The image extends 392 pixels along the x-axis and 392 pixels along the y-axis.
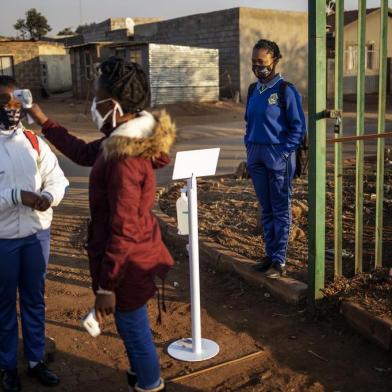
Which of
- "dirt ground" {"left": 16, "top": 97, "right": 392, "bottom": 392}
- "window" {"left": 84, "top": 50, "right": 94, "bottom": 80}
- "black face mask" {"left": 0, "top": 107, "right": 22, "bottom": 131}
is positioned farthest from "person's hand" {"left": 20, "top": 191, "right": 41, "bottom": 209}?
"window" {"left": 84, "top": 50, "right": 94, "bottom": 80}

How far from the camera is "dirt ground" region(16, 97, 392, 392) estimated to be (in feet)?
→ 10.6

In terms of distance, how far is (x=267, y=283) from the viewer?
4445 millimetres

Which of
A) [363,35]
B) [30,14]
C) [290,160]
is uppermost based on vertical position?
[30,14]

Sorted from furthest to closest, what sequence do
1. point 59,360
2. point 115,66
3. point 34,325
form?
point 59,360
point 34,325
point 115,66

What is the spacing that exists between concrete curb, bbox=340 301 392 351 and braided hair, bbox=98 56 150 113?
2.14 m

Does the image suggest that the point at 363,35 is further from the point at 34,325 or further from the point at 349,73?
the point at 349,73

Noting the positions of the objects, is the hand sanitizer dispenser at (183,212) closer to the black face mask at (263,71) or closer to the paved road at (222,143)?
the black face mask at (263,71)

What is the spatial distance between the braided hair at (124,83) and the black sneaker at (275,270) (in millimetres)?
2361

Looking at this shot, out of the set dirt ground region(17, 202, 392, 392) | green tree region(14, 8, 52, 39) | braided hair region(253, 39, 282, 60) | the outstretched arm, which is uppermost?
green tree region(14, 8, 52, 39)

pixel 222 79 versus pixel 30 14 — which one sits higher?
pixel 30 14

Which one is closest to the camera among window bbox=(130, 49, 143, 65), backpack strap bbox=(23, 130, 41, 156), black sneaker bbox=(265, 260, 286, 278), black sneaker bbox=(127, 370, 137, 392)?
black sneaker bbox=(127, 370, 137, 392)

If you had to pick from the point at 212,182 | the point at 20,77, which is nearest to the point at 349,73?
the point at 20,77

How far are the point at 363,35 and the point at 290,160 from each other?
3.61 feet

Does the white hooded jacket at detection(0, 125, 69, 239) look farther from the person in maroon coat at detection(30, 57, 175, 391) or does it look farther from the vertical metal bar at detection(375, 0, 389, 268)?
the vertical metal bar at detection(375, 0, 389, 268)
